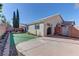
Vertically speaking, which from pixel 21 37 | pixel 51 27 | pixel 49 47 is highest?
pixel 51 27

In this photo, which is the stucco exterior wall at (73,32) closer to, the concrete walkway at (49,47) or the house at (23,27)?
the concrete walkway at (49,47)

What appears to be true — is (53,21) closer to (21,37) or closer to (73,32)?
(73,32)

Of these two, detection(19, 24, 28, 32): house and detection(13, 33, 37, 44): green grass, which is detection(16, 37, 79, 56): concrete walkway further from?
detection(19, 24, 28, 32): house

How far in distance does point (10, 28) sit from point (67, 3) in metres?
0.66

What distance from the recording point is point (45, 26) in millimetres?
2865

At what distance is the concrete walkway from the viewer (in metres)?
2.81

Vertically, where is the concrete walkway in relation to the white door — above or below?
below

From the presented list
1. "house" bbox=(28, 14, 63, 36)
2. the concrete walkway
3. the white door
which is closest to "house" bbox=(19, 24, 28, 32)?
"house" bbox=(28, 14, 63, 36)

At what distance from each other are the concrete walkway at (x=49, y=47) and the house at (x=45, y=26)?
65mm

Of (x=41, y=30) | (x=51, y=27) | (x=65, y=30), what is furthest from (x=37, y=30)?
(x=65, y=30)

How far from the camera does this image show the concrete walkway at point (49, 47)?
281 cm

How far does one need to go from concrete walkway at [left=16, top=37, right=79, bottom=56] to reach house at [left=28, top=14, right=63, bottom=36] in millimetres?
65

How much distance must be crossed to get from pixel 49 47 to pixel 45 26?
23cm

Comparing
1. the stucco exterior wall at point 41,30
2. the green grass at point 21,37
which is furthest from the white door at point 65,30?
the green grass at point 21,37
